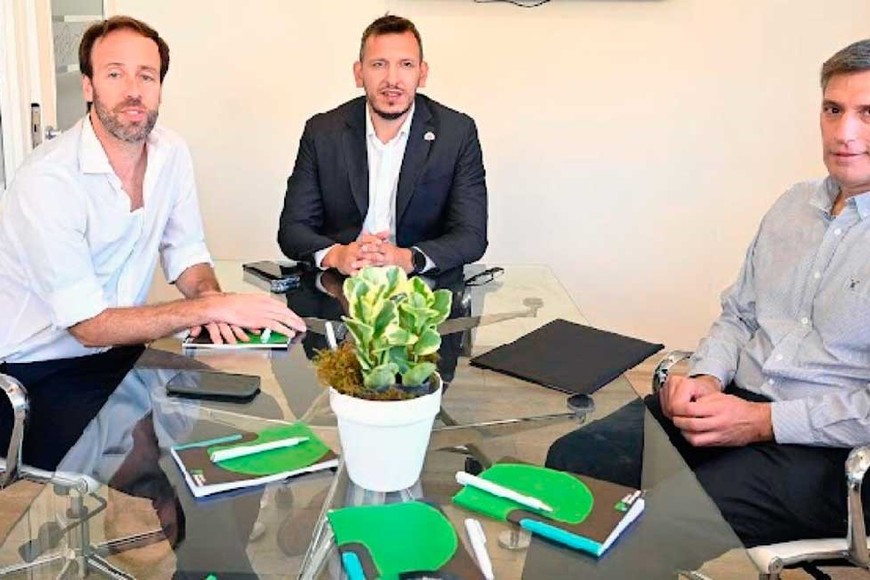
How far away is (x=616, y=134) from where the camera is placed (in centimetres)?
366

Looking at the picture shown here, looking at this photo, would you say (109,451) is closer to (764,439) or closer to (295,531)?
(295,531)

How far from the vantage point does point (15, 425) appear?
1.85 metres

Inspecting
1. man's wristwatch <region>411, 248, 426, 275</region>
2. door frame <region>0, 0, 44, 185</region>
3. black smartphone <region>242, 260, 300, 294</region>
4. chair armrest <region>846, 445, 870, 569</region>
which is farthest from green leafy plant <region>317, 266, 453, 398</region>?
door frame <region>0, 0, 44, 185</region>

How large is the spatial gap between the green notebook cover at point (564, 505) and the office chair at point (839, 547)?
1.20 ft

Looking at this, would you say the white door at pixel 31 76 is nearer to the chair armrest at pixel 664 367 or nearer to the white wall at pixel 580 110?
the white wall at pixel 580 110

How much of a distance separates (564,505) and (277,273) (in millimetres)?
1351

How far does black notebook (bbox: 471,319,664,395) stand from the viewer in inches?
70.6

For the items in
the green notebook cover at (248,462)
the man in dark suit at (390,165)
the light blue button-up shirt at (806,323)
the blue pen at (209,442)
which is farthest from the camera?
the man in dark suit at (390,165)

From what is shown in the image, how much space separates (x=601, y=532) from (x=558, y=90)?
102 inches

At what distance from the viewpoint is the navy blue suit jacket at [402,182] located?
2.85 m

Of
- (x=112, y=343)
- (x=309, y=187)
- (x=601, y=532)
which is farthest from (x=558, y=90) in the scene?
(x=601, y=532)

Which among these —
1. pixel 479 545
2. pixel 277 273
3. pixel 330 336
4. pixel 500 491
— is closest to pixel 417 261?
pixel 277 273

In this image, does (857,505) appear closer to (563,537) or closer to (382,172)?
(563,537)

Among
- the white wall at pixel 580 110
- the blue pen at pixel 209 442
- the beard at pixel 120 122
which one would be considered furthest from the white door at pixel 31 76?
the blue pen at pixel 209 442
